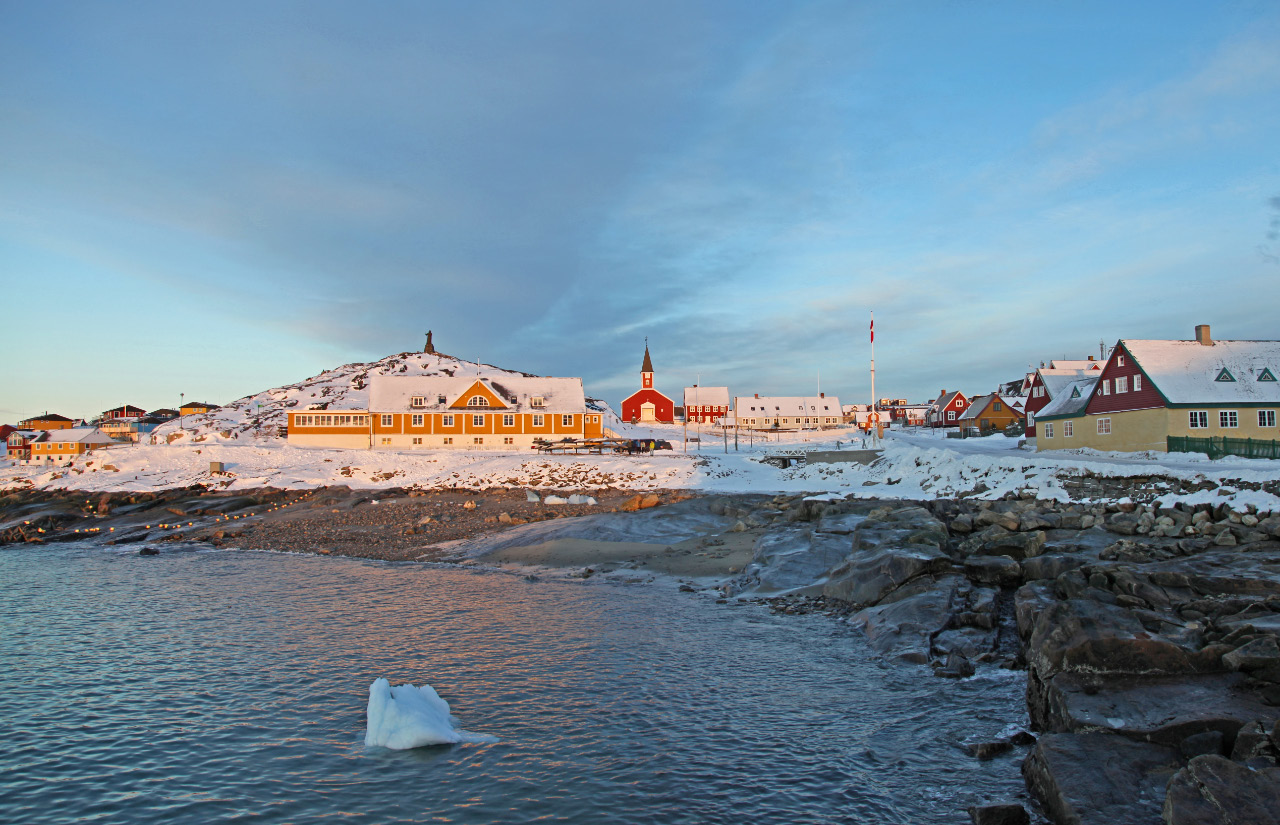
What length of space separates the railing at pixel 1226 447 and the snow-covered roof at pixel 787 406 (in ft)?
289

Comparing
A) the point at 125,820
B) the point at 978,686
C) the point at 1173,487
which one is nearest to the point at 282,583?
the point at 125,820

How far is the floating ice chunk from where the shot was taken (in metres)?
9.80

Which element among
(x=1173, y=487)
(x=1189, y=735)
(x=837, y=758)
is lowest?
(x=837, y=758)

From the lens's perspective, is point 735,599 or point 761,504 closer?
point 735,599

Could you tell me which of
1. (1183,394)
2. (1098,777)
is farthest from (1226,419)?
(1098,777)

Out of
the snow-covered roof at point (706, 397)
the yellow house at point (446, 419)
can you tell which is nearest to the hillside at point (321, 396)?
the snow-covered roof at point (706, 397)

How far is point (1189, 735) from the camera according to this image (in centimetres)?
803

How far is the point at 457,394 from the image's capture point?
69875 millimetres

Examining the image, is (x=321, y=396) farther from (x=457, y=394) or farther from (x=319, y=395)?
(x=457, y=394)

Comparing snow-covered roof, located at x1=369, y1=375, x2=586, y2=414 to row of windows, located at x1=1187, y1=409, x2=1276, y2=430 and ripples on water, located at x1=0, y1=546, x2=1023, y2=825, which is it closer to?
row of windows, located at x1=1187, y1=409, x2=1276, y2=430

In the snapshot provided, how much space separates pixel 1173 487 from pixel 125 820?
30484mm

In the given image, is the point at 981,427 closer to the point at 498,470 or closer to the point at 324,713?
the point at 498,470

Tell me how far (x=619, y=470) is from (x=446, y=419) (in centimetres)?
2758

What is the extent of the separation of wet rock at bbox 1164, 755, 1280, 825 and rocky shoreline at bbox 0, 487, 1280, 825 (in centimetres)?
2
